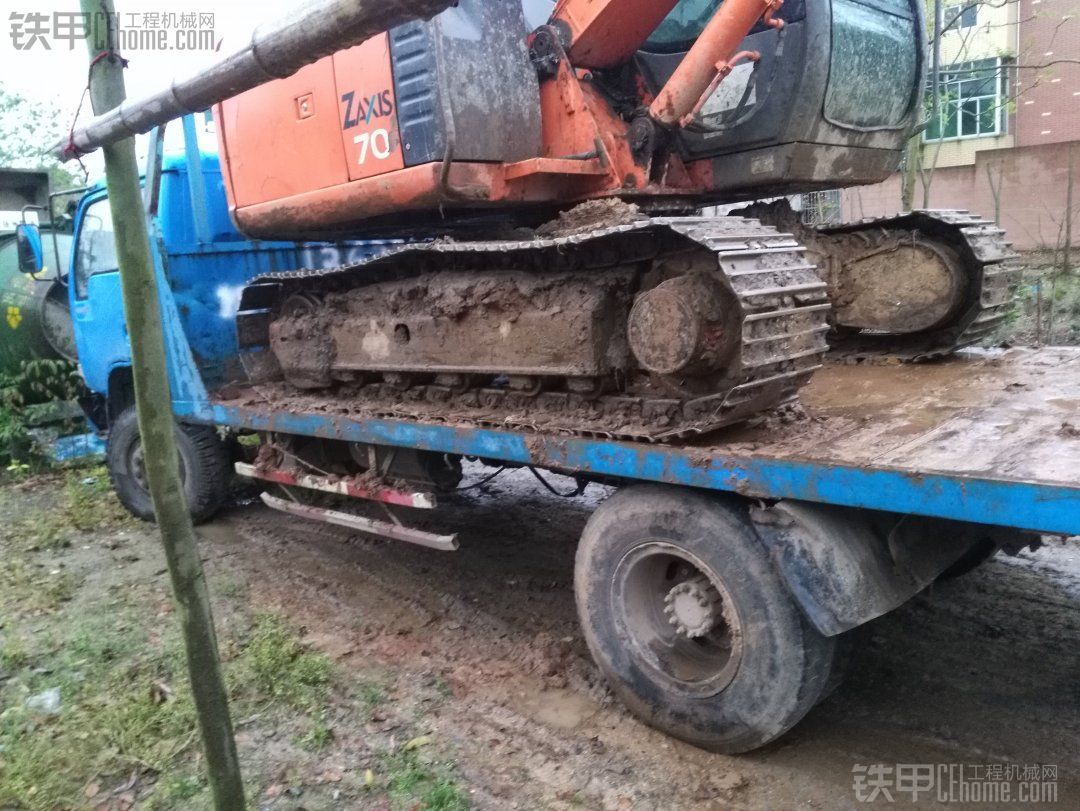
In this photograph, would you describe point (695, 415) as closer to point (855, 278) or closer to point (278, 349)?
point (855, 278)

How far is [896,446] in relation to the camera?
114 inches

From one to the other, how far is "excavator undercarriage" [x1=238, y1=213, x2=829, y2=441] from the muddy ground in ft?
3.73

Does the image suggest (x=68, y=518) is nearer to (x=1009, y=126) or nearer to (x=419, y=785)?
(x=419, y=785)

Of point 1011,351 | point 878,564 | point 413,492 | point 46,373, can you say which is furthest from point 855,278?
point 46,373

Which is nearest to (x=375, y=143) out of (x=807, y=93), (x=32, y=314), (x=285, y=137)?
(x=285, y=137)

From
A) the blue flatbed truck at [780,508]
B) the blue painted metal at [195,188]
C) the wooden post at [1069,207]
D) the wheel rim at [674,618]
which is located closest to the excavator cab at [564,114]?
the blue flatbed truck at [780,508]

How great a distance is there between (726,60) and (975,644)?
291cm

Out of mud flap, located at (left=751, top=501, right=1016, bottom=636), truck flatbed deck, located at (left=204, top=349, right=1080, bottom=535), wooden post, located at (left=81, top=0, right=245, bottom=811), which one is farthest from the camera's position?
mud flap, located at (left=751, top=501, right=1016, bottom=636)

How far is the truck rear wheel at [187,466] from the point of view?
616 cm

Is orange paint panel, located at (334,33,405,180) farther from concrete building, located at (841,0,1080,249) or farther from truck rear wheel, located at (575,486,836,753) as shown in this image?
concrete building, located at (841,0,1080,249)

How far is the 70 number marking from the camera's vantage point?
4.21 meters

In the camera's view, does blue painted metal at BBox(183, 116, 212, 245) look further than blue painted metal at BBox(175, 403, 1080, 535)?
Yes

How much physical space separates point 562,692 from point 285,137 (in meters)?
3.30

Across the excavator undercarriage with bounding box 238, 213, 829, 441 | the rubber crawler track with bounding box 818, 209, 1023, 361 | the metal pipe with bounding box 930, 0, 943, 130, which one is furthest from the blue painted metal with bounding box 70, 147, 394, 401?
the metal pipe with bounding box 930, 0, 943, 130
